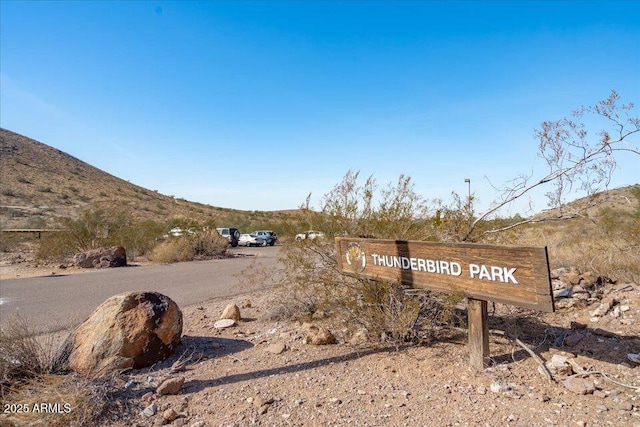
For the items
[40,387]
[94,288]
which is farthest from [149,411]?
[94,288]

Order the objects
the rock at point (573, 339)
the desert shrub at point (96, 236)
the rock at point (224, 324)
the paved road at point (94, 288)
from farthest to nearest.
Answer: the desert shrub at point (96, 236)
the paved road at point (94, 288)
the rock at point (224, 324)
the rock at point (573, 339)

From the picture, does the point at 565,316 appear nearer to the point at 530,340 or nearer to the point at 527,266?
the point at 530,340

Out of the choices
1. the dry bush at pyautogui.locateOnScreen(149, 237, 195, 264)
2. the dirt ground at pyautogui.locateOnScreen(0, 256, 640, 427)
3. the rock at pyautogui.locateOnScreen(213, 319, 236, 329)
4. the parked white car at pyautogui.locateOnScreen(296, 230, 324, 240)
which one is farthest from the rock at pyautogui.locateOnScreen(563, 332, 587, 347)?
the dry bush at pyautogui.locateOnScreen(149, 237, 195, 264)

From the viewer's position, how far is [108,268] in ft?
53.5

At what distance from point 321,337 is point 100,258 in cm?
1471

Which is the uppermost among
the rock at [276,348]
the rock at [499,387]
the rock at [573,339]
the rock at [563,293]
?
the rock at [563,293]

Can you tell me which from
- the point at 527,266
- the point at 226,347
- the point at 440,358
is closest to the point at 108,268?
the point at 226,347

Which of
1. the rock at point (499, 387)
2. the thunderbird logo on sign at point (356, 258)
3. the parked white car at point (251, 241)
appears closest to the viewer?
the rock at point (499, 387)

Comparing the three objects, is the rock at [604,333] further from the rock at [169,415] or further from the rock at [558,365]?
the rock at [169,415]

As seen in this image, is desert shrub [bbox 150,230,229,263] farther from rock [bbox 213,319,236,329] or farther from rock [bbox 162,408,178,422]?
rock [bbox 162,408,178,422]

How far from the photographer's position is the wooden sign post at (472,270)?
3467 millimetres

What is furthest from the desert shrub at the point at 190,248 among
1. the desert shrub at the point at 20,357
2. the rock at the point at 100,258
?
the desert shrub at the point at 20,357

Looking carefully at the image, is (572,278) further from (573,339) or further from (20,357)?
(20,357)

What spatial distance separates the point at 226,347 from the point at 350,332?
5.51ft
